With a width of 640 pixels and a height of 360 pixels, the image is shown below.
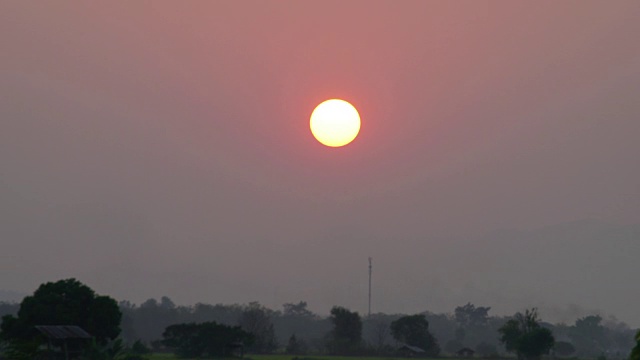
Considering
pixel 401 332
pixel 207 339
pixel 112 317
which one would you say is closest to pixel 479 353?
pixel 401 332

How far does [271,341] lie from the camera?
169000mm

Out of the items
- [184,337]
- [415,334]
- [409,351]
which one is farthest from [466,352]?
[184,337]

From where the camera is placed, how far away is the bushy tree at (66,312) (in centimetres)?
9298

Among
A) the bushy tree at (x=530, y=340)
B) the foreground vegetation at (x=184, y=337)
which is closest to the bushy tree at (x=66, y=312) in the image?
the foreground vegetation at (x=184, y=337)

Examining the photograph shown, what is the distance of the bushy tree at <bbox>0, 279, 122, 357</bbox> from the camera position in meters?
93.0

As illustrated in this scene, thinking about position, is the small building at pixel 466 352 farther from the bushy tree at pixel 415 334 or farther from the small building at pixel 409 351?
the small building at pixel 409 351

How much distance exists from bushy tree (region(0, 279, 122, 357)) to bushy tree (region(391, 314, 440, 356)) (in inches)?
3241

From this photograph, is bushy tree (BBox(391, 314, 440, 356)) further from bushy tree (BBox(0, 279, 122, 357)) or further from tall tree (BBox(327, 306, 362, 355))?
bushy tree (BBox(0, 279, 122, 357))

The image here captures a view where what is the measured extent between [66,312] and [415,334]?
287ft

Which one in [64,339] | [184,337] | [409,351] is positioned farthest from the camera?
[409,351]

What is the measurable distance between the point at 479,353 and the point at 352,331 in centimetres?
2886

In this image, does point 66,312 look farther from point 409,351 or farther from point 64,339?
point 409,351

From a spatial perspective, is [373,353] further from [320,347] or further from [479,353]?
[479,353]

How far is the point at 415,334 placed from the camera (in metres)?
173
